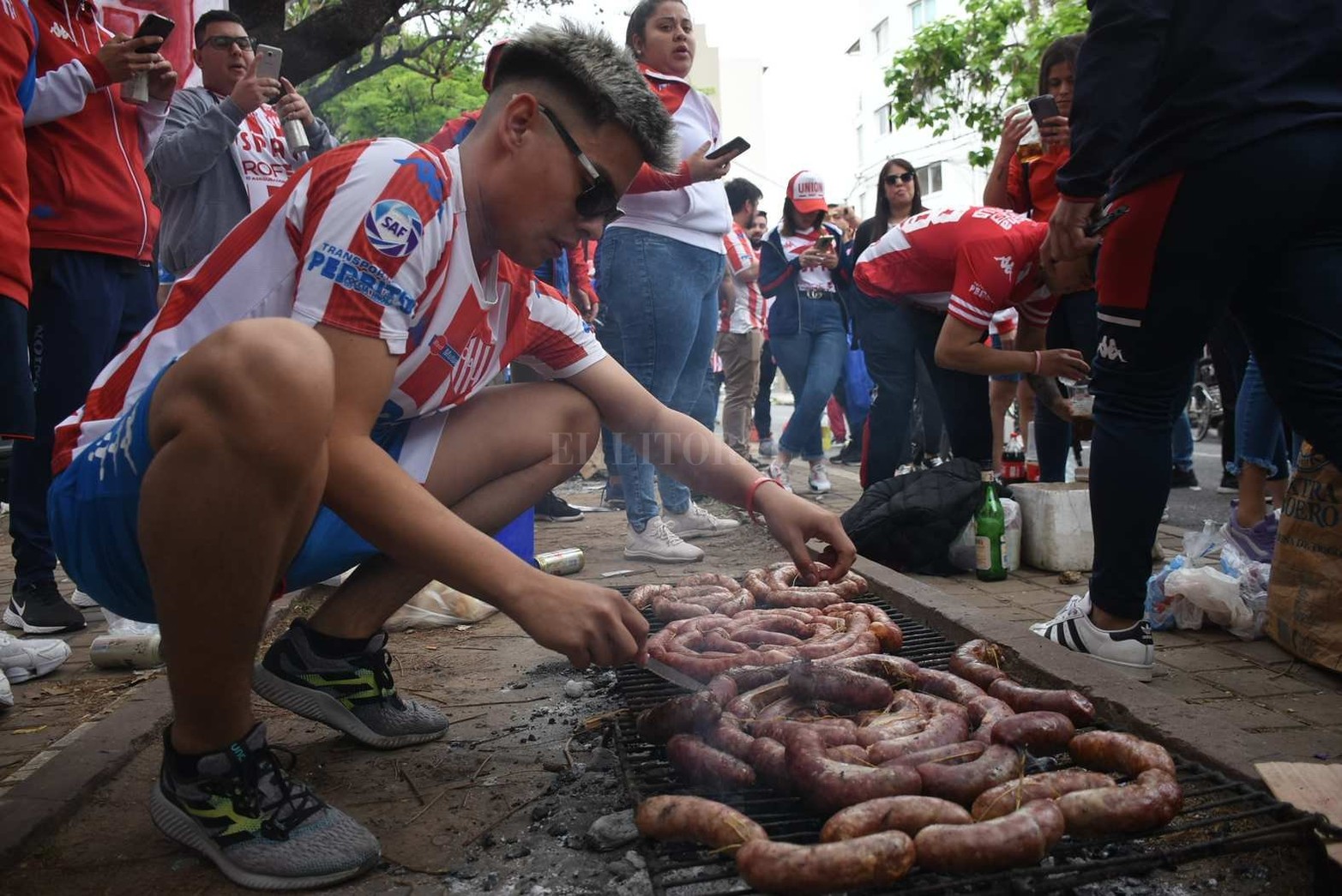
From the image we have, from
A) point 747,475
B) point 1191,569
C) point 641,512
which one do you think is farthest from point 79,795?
point 1191,569

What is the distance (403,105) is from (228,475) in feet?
90.2

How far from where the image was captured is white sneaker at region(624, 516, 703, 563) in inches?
204

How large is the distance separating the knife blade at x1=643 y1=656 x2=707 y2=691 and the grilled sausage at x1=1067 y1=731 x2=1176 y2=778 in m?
0.95

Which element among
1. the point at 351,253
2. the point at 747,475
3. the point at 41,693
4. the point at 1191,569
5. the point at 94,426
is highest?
the point at 351,253

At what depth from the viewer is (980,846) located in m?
1.67

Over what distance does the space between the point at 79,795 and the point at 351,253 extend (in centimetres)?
150

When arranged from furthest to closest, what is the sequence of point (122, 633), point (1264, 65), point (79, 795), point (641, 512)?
1. point (641, 512)
2. point (122, 633)
3. point (1264, 65)
4. point (79, 795)

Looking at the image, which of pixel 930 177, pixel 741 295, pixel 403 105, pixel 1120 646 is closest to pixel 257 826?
pixel 1120 646

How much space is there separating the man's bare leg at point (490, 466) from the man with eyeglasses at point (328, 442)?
12 millimetres

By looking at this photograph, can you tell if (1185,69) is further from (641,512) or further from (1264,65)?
(641,512)

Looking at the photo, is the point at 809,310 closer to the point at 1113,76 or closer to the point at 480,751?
the point at 1113,76

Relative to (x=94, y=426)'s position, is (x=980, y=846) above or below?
below

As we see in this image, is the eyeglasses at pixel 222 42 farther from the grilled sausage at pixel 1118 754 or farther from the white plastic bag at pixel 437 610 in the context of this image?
the grilled sausage at pixel 1118 754

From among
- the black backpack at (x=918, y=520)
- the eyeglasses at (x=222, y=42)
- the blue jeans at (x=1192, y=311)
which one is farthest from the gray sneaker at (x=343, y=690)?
the eyeglasses at (x=222, y=42)
